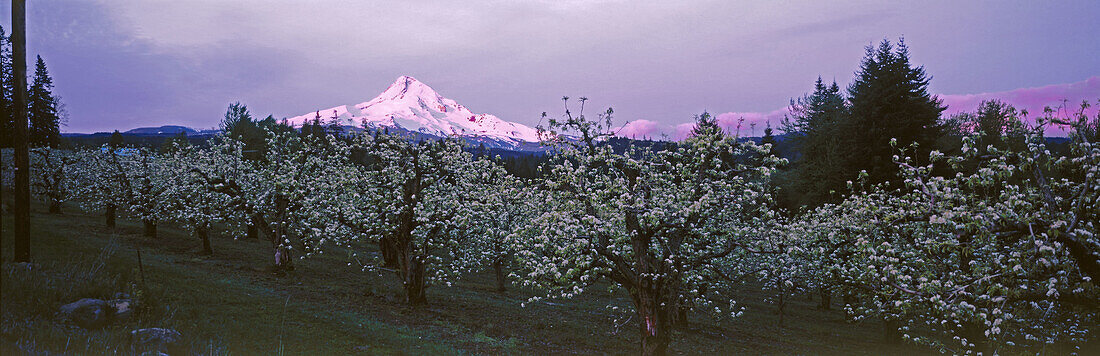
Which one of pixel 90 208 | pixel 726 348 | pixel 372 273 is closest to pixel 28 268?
pixel 372 273

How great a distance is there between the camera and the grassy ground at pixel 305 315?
14211 millimetres

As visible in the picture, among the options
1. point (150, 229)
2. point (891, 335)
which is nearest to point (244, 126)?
point (150, 229)

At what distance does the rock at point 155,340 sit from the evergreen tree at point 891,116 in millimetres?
49079

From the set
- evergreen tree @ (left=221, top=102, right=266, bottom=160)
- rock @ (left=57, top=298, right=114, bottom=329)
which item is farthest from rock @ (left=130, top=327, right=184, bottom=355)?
evergreen tree @ (left=221, top=102, right=266, bottom=160)

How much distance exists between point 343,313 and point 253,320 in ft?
14.1

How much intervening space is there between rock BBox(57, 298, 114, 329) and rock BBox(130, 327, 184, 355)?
6.21 ft

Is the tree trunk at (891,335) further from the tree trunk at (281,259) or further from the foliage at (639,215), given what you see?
the tree trunk at (281,259)

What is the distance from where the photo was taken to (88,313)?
14180 millimetres

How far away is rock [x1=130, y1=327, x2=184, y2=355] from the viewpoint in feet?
41.5

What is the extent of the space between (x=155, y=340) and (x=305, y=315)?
903 cm

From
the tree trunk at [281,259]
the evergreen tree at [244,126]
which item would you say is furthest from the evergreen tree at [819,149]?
the evergreen tree at [244,126]

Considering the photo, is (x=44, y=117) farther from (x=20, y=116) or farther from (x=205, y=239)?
(x=20, y=116)

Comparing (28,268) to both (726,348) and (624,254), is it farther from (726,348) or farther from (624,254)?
(726,348)

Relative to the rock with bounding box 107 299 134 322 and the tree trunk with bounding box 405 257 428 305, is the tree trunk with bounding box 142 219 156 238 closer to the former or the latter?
the tree trunk with bounding box 405 257 428 305
